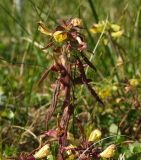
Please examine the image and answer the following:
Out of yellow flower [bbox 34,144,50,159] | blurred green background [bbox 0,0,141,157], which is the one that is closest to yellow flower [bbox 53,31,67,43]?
yellow flower [bbox 34,144,50,159]

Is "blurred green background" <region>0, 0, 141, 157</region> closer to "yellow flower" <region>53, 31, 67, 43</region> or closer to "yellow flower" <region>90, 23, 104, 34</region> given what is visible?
"yellow flower" <region>90, 23, 104, 34</region>

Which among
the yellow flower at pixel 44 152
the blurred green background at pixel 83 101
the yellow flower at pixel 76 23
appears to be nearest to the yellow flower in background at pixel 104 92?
the blurred green background at pixel 83 101

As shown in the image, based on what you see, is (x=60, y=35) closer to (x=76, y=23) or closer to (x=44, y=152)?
(x=76, y=23)

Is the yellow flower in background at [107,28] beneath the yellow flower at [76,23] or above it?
above

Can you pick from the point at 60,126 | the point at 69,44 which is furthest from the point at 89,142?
the point at 69,44

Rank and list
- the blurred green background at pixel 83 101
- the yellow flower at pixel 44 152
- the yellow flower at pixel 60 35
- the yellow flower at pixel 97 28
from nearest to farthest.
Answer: the yellow flower at pixel 60 35 → the yellow flower at pixel 44 152 → the blurred green background at pixel 83 101 → the yellow flower at pixel 97 28

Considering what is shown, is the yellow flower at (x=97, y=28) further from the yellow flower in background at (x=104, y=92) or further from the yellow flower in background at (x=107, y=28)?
the yellow flower in background at (x=104, y=92)

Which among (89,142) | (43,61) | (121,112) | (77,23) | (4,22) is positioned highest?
(4,22)

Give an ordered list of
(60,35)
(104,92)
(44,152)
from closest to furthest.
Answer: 1. (60,35)
2. (44,152)
3. (104,92)

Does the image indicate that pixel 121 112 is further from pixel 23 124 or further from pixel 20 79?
pixel 20 79

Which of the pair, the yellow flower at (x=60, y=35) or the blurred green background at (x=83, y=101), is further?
the blurred green background at (x=83, y=101)

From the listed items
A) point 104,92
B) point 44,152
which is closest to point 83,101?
point 104,92
